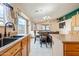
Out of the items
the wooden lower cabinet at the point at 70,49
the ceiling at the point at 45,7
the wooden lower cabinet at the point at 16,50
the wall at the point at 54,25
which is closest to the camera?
the wooden lower cabinet at the point at 16,50

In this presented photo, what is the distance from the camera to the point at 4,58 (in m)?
1.31

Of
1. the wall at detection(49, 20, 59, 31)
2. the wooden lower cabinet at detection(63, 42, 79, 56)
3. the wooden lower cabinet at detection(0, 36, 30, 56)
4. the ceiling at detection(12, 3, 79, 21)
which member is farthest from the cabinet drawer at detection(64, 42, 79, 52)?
the wall at detection(49, 20, 59, 31)

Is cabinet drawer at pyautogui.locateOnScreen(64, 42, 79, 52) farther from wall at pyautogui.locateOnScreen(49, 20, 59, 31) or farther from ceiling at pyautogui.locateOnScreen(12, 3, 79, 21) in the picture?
wall at pyautogui.locateOnScreen(49, 20, 59, 31)

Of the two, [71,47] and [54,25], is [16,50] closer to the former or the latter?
[71,47]

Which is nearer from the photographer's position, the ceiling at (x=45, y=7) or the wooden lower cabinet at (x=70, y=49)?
the wooden lower cabinet at (x=70, y=49)

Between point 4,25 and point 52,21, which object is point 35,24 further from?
point 4,25

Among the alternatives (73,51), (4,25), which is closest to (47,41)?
(4,25)

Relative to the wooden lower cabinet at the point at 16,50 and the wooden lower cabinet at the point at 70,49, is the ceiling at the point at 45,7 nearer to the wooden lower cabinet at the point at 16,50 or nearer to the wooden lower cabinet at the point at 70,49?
the wooden lower cabinet at the point at 16,50

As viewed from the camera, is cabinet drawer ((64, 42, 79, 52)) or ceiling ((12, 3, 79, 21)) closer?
cabinet drawer ((64, 42, 79, 52))

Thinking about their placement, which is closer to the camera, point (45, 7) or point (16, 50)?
point (16, 50)

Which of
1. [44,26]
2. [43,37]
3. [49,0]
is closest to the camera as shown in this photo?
[49,0]

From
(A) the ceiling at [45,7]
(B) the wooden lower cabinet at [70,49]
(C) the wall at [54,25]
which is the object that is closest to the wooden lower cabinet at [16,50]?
(B) the wooden lower cabinet at [70,49]

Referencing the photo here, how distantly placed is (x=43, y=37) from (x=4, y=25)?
4.23 m

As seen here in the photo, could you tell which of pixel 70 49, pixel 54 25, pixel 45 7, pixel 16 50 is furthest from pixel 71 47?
pixel 54 25
